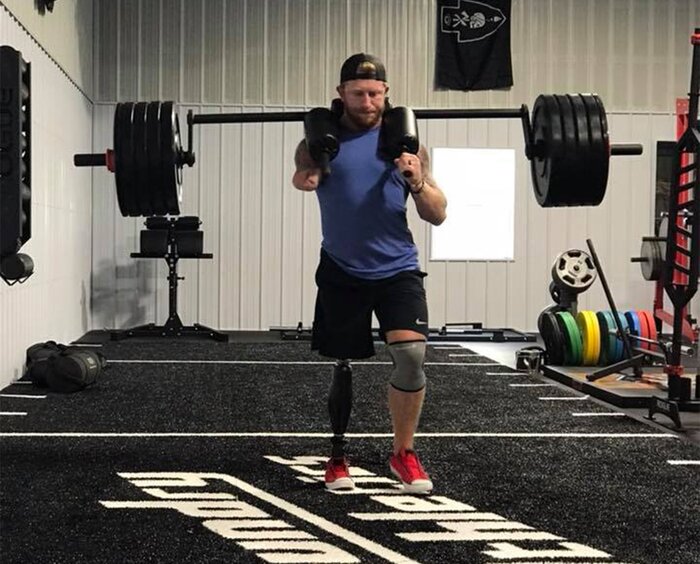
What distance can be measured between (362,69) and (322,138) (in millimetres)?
254

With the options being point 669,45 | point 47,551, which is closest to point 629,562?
point 47,551

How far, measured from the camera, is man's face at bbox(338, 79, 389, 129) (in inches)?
108

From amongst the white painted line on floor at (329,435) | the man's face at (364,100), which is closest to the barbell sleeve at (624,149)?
the man's face at (364,100)

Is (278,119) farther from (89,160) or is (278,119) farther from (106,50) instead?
(106,50)

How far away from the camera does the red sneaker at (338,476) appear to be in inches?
109

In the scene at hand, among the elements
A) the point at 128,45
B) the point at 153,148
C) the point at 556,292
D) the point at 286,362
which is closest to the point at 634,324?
the point at 556,292

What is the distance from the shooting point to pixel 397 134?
8.82 feet

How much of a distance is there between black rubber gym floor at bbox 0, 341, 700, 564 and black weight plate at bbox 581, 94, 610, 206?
96 centimetres

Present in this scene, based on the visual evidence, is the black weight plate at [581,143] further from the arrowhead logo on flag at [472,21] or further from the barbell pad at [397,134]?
the arrowhead logo on flag at [472,21]

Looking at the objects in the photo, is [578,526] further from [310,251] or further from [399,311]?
[310,251]

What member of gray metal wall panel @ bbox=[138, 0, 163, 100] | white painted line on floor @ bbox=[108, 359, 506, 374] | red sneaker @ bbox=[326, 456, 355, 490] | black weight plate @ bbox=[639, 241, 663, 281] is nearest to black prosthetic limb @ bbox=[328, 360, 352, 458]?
red sneaker @ bbox=[326, 456, 355, 490]

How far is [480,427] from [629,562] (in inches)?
68.7

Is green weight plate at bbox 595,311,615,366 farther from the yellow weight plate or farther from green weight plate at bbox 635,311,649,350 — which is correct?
green weight plate at bbox 635,311,649,350

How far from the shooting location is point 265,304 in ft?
27.5
